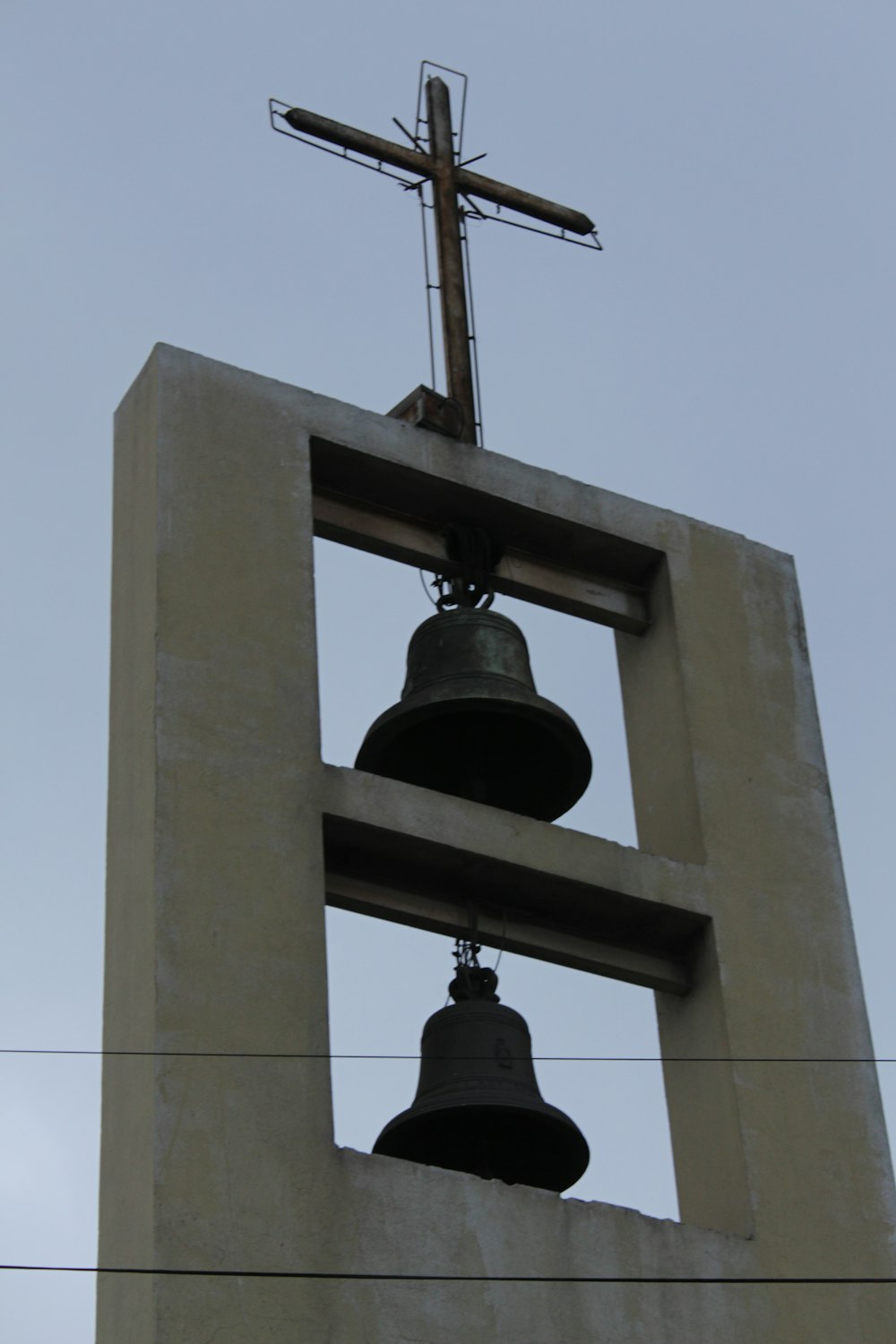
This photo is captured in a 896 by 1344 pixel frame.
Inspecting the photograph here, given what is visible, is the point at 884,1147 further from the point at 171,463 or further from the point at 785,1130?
the point at 171,463

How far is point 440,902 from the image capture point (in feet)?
37.2

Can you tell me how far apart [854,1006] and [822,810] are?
973 mm

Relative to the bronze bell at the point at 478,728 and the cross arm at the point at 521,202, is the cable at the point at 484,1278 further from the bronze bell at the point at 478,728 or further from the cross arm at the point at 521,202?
the cross arm at the point at 521,202

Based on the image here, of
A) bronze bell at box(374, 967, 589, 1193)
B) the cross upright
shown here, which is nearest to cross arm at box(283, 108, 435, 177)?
the cross upright

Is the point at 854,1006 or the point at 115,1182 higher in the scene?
the point at 854,1006

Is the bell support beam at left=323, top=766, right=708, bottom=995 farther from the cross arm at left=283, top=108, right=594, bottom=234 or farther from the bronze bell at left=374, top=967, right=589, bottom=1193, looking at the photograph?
the cross arm at left=283, top=108, right=594, bottom=234

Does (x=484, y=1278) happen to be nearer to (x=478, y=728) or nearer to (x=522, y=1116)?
(x=522, y=1116)

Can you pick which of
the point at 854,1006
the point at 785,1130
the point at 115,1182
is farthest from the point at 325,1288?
the point at 854,1006

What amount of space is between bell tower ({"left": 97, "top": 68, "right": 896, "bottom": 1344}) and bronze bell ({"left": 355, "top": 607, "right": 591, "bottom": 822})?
0.07ft

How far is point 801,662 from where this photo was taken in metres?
12.7

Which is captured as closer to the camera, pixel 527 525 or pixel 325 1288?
pixel 325 1288

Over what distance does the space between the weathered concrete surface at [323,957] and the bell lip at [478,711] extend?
0.42 meters

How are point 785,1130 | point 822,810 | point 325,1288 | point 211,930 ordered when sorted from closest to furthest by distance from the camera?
point 325,1288 → point 211,930 → point 785,1130 → point 822,810

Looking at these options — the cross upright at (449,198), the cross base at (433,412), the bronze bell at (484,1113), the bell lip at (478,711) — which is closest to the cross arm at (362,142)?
the cross upright at (449,198)
